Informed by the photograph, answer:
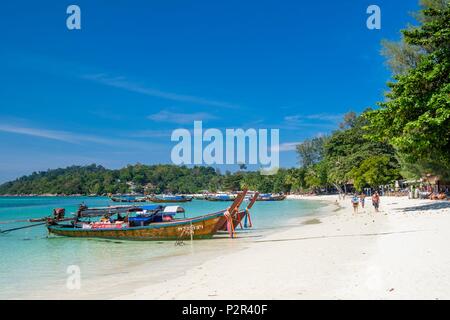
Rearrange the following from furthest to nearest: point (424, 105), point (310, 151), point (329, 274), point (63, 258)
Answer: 1. point (310, 151)
2. point (424, 105)
3. point (63, 258)
4. point (329, 274)

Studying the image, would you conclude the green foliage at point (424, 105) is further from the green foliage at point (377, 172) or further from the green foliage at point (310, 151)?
the green foliage at point (310, 151)

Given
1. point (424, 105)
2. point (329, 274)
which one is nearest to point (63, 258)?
point (329, 274)

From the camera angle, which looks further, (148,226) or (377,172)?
(377,172)

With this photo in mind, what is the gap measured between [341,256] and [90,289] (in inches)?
279

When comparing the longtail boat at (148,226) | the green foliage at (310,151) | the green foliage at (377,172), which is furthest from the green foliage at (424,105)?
the green foliage at (310,151)

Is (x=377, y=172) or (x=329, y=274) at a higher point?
(x=377, y=172)

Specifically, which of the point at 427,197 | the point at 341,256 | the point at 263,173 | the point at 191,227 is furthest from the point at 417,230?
the point at 263,173

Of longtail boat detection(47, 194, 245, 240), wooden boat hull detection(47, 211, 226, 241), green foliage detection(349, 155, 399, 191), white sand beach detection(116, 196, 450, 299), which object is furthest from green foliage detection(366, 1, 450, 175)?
green foliage detection(349, 155, 399, 191)

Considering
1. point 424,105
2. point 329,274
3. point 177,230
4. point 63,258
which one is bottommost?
point 63,258

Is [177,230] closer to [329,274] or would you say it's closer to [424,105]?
[329,274]

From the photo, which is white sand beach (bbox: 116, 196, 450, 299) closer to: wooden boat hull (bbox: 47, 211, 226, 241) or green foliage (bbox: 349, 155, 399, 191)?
wooden boat hull (bbox: 47, 211, 226, 241)
